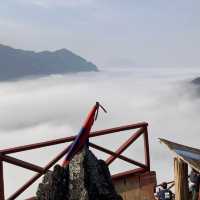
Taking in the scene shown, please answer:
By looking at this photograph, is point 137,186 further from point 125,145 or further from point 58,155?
point 58,155

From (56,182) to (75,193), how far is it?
1.12 feet

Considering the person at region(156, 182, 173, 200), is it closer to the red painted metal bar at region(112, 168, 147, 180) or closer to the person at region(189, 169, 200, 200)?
the red painted metal bar at region(112, 168, 147, 180)

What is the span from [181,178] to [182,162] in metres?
0.36

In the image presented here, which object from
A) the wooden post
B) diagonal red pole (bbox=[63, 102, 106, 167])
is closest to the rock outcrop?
diagonal red pole (bbox=[63, 102, 106, 167])

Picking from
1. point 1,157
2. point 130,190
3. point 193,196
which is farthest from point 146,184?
point 1,157

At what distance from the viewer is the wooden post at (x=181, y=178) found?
9.60 m

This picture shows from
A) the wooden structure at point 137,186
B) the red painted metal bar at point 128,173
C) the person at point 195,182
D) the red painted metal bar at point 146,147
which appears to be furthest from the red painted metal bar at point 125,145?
the person at point 195,182

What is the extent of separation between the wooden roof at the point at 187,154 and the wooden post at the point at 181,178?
8.4 inches

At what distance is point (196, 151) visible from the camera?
9797 mm

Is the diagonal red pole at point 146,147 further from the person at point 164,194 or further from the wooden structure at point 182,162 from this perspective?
the wooden structure at point 182,162

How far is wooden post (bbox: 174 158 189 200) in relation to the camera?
9.60 m

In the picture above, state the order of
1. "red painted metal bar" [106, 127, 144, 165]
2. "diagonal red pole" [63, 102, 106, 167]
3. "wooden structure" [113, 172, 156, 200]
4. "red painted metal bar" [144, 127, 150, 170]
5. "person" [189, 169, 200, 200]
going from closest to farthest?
"diagonal red pole" [63, 102, 106, 167] → "person" [189, 169, 200, 200] → "red painted metal bar" [106, 127, 144, 165] → "red painted metal bar" [144, 127, 150, 170] → "wooden structure" [113, 172, 156, 200]

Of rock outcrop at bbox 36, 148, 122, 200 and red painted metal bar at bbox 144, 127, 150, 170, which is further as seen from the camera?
red painted metal bar at bbox 144, 127, 150, 170

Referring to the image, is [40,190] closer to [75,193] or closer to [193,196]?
[75,193]
